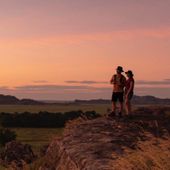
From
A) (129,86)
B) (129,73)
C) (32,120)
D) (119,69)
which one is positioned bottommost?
(32,120)

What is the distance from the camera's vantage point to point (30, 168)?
55.2 ft

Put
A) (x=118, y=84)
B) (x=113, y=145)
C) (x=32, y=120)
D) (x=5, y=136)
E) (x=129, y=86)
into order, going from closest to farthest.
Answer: (x=113, y=145), (x=118, y=84), (x=129, y=86), (x=5, y=136), (x=32, y=120)

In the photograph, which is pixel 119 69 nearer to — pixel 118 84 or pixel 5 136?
pixel 118 84

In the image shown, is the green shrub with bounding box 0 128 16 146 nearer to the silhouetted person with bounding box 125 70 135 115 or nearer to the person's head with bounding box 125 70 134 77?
the silhouetted person with bounding box 125 70 135 115

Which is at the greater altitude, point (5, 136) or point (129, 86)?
point (129, 86)

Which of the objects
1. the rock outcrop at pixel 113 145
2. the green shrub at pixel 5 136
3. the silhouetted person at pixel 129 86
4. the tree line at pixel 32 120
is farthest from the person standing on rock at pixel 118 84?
the tree line at pixel 32 120

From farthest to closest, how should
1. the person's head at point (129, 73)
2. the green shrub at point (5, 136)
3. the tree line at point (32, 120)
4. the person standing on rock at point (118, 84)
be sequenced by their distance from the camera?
the tree line at point (32, 120) → the green shrub at point (5, 136) → the person's head at point (129, 73) → the person standing on rock at point (118, 84)

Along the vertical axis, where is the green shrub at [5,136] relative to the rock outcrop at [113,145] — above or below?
below

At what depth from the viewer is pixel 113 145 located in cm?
1323

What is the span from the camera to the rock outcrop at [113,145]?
10.5 metres

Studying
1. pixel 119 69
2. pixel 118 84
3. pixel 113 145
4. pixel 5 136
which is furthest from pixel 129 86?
pixel 5 136

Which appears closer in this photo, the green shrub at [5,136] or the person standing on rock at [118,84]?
the person standing on rock at [118,84]

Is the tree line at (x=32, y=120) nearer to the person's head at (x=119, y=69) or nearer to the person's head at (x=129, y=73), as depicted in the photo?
the person's head at (x=129, y=73)

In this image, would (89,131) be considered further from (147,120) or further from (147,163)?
(147,163)
